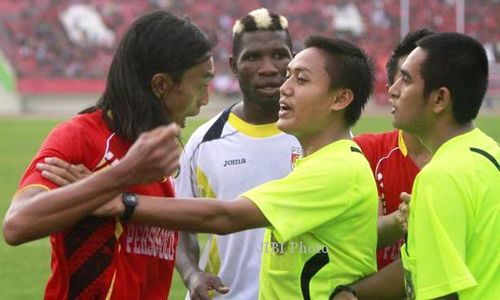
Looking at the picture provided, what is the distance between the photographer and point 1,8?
47.8 metres

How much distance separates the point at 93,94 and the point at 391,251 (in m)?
37.5

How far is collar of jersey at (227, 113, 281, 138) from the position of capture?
573 cm

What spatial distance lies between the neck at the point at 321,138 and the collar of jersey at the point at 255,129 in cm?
130

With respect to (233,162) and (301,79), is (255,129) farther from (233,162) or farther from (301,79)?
(301,79)

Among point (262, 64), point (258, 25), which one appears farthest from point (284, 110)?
point (258, 25)

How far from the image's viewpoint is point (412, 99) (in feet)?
13.1

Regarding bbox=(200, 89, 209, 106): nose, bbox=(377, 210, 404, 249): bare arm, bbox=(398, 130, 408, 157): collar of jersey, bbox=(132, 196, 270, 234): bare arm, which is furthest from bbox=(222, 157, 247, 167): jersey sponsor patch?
bbox=(132, 196, 270, 234): bare arm

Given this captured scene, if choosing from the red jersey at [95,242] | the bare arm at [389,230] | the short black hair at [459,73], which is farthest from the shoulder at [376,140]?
the red jersey at [95,242]

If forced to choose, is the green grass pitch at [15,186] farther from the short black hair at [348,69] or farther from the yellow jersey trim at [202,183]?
the short black hair at [348,69]

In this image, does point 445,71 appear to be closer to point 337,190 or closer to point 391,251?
point 337,190

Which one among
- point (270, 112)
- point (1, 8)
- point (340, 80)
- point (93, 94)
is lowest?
point (93, 94)

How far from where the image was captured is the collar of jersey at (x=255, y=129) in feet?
18.8

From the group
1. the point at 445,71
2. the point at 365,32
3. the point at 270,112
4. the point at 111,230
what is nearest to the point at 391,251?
the point at 270,112

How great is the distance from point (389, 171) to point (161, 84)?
171 cm
